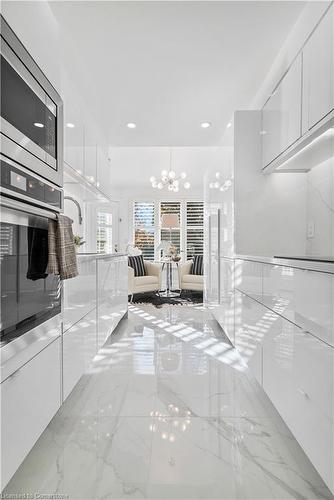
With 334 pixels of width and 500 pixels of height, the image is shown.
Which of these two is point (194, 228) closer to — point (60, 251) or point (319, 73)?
point (319, 73)

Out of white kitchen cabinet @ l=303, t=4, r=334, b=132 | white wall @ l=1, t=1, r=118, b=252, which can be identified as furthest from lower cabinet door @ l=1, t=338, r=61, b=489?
white kitchen cabinet @ l=303, t=4, r=334, b=132

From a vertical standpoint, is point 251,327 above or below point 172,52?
below

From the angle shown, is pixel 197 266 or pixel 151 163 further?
pixel 151 163

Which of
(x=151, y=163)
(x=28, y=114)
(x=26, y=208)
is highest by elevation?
(x=151, y=163)

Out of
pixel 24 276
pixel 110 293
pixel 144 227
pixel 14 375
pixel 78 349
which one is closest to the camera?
pixel 14 375

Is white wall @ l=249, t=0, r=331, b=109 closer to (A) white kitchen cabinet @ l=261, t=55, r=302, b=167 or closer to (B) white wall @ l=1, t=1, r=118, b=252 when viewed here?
(A) white kitchen cabinet @ l=261, t=55, r=302, b=167

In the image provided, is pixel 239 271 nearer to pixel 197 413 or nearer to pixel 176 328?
pixel 197 413

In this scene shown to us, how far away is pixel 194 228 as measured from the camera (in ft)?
24.7

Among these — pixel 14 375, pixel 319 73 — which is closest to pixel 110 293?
pixel 14 375

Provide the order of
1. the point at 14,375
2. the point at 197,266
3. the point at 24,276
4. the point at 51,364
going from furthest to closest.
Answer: the point at 197,266, the point at 51,364, the point at 24,276, the point at 14,375

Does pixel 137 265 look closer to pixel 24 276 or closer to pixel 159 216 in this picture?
pixel 159 216

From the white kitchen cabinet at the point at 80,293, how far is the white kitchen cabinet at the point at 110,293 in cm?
23

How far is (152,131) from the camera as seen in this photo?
3.88 metres

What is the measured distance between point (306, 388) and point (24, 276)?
1176 millimetres
